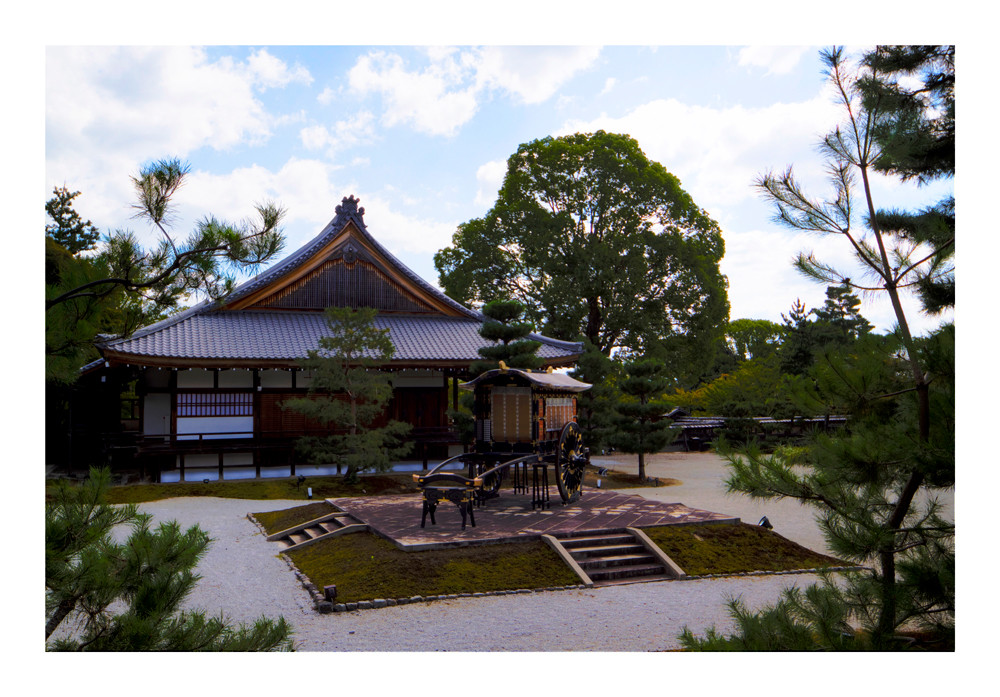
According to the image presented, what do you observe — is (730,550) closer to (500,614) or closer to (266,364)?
(500,614)

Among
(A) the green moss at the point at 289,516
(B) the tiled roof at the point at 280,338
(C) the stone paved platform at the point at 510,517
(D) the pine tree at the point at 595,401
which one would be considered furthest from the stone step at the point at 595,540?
(B) the tiled roof at the point at 280,338

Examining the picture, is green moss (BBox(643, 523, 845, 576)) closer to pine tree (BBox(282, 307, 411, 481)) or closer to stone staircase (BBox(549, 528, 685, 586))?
stone staircase (BBox(549, 528, 685, 586))

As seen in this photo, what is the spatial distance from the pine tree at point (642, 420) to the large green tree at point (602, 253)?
16.9 feet

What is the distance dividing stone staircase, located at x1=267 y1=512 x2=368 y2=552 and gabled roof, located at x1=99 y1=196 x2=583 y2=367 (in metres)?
5.85

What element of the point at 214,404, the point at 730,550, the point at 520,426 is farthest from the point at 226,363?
the point at 730,550

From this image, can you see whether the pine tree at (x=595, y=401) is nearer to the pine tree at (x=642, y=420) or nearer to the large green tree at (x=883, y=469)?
the pine tree at (x=642, y=420)

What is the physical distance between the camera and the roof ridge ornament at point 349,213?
17578 millimetres

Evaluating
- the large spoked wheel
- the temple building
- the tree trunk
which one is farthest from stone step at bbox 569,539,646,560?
the temple building

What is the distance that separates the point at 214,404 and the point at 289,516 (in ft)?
19.0

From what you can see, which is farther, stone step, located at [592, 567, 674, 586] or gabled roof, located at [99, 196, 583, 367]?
gabled roof, located at [99, 196, 583, 367]

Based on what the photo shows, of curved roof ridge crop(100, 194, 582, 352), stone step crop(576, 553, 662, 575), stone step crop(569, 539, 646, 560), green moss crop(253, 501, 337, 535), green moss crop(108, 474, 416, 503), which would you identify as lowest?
green moss crop(108, 474, 416, 503)

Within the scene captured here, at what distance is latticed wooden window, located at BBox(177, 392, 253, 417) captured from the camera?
47.1 ft
